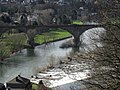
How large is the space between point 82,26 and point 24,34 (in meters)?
4.86

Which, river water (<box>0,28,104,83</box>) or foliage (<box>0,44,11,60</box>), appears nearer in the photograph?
river water (<box>0,28,104,83</box>)

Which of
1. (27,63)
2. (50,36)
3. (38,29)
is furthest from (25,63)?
(50,36)

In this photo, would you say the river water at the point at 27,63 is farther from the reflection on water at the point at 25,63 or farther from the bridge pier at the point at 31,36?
the bridge pier at the point at 31,36

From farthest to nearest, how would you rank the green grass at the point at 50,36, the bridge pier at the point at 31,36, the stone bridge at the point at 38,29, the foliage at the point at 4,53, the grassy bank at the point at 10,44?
the green grass at the point at 50,36, the bridge pier at the point at 31,36, the stone bridge at the point at 38,29, the grassy bank at the point at 10,44, the foliage at the point at 4,53

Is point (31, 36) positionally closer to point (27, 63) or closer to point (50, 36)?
point (50, 36)

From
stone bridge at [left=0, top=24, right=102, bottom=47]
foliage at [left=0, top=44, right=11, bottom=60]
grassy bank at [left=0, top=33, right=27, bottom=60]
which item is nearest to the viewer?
foliage at [left=0, top=44, right=11, bottom=60]

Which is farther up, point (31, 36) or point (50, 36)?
point (31, 36)

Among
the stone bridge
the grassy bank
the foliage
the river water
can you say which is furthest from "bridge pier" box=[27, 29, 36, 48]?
the foliage

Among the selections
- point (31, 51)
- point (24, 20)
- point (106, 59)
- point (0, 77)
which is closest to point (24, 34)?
point (31, 51)

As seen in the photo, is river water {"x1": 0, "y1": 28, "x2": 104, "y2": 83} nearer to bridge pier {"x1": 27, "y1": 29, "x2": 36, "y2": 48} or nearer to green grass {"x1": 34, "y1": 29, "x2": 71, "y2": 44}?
bridge pier {"x1": 27, "y1": 29, "x2": 36, "y2": 48}

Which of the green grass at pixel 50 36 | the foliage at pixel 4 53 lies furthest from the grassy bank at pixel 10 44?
the green grass at pixel 50 36

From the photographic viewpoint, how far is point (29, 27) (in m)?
27.7

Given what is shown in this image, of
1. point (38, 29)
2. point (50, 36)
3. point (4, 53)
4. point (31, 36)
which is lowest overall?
point (50, 36)

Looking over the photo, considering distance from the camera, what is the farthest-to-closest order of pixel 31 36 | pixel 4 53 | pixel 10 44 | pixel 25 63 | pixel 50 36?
pixel 50 36, pixel 31 36, pixel 10 44, pixel 4 53, pixel 25 63
